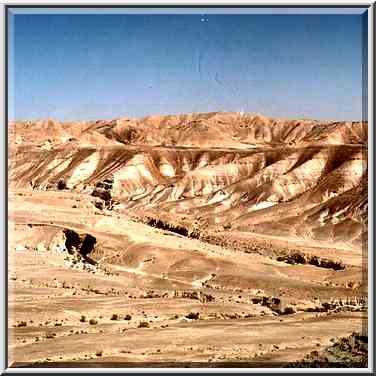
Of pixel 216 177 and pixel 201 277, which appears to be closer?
pixel 201 277

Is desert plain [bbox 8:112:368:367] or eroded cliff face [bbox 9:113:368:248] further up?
eroded cliff face [bbox 9:113:368:248]

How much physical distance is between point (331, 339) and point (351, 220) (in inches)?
1303

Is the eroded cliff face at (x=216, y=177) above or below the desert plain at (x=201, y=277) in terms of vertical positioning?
above

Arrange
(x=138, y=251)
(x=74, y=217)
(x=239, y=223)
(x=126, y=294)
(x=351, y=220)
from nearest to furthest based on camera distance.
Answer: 1. (x=126, y=294)
2. (x=138, y=251)
3. (x=74, y=217)
4. (x=351, y=220)
5. (x=239, y=223)

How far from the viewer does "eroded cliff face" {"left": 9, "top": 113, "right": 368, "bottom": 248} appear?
48125 mm

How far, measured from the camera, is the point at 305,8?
1038 centimetres

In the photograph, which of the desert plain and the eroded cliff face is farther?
the eroded cliff face

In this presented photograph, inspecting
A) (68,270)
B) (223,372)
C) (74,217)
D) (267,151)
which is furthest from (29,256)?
(267,151)

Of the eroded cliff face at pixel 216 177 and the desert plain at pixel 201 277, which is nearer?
the desert plain at pixel 201 277

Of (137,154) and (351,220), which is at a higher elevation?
(137,154)

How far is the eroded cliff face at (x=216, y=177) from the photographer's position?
4812 centimetres

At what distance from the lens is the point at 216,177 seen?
245 feet

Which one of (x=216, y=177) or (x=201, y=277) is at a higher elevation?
(x=216, y=177)

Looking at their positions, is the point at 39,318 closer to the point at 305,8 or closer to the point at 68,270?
the point at 68,270
